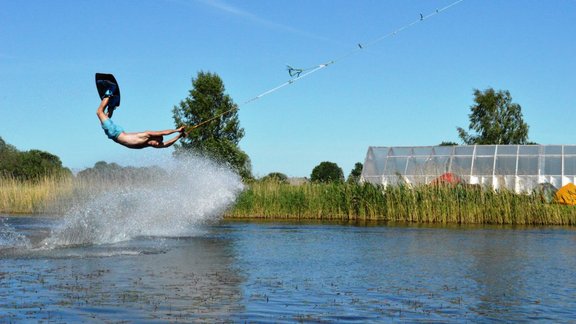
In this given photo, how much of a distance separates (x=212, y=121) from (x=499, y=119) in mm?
28645

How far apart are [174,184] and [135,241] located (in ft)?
25.8

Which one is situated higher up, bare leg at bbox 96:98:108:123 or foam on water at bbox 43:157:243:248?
bare leg at bbox 96:98:108:123

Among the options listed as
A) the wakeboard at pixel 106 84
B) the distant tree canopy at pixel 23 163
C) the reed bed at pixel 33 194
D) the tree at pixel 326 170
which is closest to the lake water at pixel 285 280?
the wakeboard at pixel 106 84

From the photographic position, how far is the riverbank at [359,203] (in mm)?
33531

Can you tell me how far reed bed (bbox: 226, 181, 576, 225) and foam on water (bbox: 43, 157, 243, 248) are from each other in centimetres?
326

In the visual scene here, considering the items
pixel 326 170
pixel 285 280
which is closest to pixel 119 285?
pixel 285 280

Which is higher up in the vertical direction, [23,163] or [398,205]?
[23,163]

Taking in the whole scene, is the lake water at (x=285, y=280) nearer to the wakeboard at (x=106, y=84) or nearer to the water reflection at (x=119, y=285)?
the water reflection at (x=119, y=285)

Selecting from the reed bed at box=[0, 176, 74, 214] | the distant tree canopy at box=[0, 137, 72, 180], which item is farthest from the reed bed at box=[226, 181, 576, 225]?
the distant tree canopy at box=[0, 137, 72, 180]

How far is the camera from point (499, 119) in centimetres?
6806

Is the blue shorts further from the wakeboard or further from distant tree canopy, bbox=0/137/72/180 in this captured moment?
distant tree canopy, bbox=0/137/72/180

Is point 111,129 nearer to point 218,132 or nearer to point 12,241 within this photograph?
point 12,241

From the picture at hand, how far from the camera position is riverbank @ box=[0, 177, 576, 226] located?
3353cm

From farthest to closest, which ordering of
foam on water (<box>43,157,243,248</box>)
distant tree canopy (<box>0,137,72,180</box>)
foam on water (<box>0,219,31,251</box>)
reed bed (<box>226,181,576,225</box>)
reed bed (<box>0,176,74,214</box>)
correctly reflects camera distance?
distant tree canopy (<box>0,137,72,180</box>) → reed bed (<box>0,176,74,214</box>) → reed bed (<box>226,181,576,225</box>) → foam on water (<box>43,157,243,248</box>) → foam on water (<box>0,219,31,251</box>)
